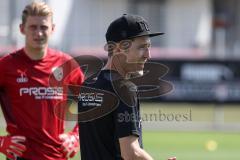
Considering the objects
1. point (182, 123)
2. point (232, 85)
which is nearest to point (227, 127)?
point (182, 123)

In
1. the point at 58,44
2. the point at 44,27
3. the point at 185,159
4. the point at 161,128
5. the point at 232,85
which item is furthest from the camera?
the point at 58,44

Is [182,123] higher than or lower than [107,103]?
lower

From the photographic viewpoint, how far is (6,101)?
7.44m

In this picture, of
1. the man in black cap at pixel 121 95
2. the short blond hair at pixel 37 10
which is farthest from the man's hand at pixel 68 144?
the man in black cap at pixel 121 95

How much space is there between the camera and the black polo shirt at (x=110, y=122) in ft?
17.3

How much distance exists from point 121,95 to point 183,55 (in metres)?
22.8

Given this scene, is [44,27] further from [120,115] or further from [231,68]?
[231,68]

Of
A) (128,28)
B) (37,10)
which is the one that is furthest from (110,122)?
(37,10)

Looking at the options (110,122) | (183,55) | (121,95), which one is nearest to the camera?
(121,95)

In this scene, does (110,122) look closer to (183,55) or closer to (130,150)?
(130,150)

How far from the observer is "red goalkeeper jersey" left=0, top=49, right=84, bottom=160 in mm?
7320

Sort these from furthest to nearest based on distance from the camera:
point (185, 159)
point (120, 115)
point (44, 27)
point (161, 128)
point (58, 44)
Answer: point (58, 44), point (161, 128), point (185, 159), point (44, 27), point (120, 115)

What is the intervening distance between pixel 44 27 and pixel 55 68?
46cm

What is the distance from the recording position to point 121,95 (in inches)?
206
